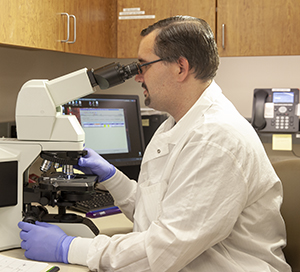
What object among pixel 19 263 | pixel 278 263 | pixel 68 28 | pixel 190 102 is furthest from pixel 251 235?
pixel 68 28

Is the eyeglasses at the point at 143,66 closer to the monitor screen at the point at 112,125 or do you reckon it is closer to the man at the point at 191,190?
Answer: the man at the point at 191,190

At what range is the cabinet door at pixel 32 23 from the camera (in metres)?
1.44

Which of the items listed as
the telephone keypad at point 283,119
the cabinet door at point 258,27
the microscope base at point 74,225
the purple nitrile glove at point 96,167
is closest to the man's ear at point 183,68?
the purple nitrile glove at point 96,167

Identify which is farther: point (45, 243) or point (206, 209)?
point (45, 243)

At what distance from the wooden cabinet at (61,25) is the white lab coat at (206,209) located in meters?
0.71

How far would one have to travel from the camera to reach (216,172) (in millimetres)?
1045

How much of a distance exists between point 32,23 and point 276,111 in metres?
1.25

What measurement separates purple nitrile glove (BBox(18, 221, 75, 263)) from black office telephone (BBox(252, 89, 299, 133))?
1.24 meters

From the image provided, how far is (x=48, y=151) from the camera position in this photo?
123cm

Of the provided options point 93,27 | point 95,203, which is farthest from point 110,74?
point 93,27

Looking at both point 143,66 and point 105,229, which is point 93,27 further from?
point 105,229

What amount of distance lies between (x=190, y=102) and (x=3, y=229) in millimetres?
705

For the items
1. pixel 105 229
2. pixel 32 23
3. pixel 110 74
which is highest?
pixel 32 23

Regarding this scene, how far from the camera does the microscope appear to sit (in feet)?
3.91
